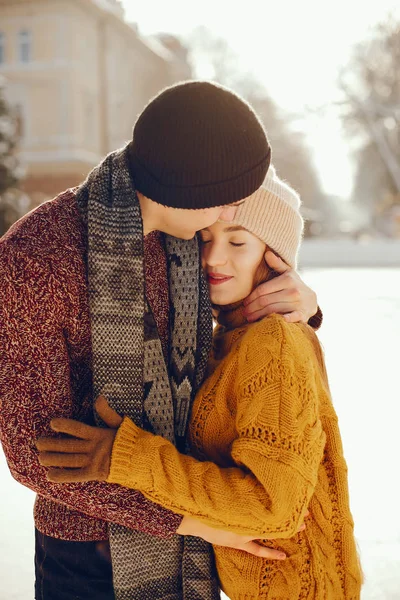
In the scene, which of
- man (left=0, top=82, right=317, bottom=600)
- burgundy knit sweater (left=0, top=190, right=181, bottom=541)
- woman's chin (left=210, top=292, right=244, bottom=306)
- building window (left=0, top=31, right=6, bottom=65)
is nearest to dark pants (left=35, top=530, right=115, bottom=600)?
man (left=0, top=82, right=317, bottom=600)

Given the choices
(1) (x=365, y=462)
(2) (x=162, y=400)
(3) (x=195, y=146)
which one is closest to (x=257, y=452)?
(2) (x=162, y=400)

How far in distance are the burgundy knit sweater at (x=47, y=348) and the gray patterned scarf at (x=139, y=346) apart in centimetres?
5

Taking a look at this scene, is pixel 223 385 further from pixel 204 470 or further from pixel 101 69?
pixel 101 69

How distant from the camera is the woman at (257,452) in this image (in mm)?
1465

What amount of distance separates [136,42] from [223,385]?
29577 millimetres

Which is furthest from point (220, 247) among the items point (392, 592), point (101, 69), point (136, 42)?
point (136, 42)

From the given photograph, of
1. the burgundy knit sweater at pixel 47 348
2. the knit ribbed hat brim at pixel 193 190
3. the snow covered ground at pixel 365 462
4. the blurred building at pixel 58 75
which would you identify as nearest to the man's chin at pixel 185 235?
the knit ribbed hat brim at pixel 193 190

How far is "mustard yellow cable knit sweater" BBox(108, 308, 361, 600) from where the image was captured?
1466 millimetres

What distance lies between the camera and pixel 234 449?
1.52m

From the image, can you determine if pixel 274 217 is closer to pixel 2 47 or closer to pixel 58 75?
pixel 58 75

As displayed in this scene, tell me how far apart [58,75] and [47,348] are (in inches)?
1033

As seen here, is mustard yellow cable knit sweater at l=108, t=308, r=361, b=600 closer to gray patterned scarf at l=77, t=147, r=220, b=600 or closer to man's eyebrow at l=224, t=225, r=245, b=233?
gray patterned scarf at l=77, t=147, r=220, b=600

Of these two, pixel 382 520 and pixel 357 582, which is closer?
pixel 357 582

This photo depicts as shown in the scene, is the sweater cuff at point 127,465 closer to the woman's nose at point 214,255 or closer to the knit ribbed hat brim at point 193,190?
the knit ribbed hat brim at point 193,190
